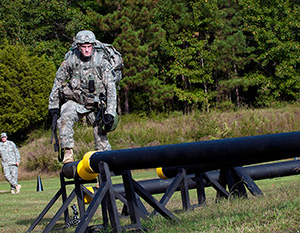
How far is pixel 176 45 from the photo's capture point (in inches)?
1785

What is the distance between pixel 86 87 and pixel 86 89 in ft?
0.09

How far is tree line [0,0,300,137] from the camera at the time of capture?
40.5 meters

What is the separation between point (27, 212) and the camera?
9.43 m

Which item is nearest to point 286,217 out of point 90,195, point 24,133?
point 90,195

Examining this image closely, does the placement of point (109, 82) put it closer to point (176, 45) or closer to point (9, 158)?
point (9, 158)

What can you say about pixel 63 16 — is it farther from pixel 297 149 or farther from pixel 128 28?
pixel 297 149

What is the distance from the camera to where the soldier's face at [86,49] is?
732cm

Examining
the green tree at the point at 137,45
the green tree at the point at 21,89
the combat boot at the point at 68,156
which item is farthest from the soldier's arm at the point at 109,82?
the green tree at the point at 21,89

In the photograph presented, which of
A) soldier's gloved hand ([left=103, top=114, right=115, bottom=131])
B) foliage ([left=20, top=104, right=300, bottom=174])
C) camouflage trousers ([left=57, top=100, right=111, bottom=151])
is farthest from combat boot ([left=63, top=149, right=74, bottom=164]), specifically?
foliage ([left=20, top=104, right=300, bottom=174])

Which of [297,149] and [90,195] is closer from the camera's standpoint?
[297,149]

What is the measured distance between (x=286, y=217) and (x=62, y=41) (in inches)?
1734

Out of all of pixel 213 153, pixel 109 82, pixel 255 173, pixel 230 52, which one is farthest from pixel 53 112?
pixel 230 52

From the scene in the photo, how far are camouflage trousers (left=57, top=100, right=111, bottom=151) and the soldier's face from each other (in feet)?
2.33

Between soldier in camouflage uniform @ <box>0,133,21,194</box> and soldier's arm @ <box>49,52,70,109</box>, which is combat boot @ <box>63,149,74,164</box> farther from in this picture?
soldier in camouflage uniform @ <box>0,133,21,194</box>
